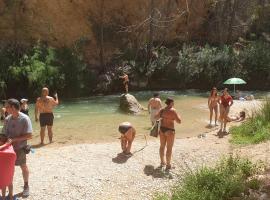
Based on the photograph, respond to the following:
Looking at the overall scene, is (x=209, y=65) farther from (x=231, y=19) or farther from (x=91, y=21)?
(x=91, y=21)

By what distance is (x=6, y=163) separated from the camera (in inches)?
297

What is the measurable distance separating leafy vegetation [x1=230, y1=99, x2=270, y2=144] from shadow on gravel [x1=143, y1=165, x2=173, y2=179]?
12.1 ft

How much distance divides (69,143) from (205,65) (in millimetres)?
17801

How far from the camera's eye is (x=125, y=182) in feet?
33.2

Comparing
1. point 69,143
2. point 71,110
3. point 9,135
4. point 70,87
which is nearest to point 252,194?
point 9,135

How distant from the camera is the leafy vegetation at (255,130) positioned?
44.0 feet

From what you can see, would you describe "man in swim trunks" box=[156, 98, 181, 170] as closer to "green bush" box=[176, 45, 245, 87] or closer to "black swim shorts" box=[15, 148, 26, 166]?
"black swim shorts" box=[15, 148, 26, 166]

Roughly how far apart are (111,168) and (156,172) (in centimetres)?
107

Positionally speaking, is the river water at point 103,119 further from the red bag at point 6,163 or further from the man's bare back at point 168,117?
the red bag at point 6,163

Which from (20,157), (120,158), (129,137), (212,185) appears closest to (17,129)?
(20,157)

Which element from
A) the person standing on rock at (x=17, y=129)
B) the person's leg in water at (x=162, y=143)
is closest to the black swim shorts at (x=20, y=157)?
the person standing on rock at (x=17, y=129)

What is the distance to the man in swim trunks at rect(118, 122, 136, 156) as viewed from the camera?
11992mm

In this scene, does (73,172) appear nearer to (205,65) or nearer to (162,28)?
(205,65)

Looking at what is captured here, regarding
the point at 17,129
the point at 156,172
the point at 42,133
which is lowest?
the point at 156,172
